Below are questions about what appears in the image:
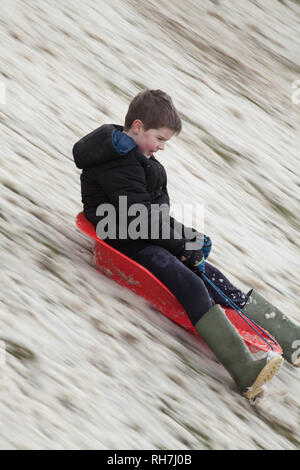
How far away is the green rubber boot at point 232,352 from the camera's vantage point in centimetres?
345

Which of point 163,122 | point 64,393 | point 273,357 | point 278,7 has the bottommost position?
point 64,393

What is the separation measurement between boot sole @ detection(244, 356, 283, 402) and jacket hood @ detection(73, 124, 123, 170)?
48.5 inches

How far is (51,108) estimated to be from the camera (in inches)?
220

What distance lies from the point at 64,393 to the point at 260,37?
26.5ft

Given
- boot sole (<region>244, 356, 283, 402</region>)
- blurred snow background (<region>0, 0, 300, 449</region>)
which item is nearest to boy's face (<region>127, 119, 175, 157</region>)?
blurred snow background (<region>0, 0, 300, 449</region>)

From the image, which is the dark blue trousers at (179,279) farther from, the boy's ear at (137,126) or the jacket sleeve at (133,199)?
the boy's ear at (137,126)

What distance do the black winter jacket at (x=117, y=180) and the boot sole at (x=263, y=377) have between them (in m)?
0.73

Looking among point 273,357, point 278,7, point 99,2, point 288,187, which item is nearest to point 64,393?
point 273,357

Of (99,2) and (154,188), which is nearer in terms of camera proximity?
(154,188)

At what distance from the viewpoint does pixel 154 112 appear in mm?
3627

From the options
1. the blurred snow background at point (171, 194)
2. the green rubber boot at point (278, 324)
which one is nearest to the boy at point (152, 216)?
the blurred snow background at point (171, 194)

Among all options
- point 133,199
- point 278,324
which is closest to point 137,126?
point 133,199

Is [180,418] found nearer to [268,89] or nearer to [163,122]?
[163,122]

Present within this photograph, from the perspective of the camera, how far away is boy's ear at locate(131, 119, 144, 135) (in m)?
3.66
